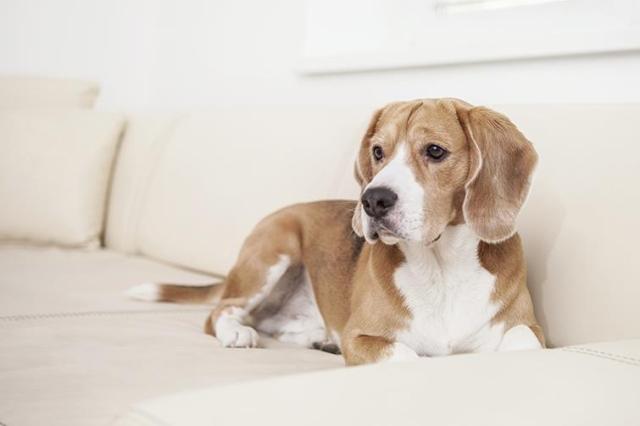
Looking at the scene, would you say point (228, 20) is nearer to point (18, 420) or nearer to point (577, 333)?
point (577, 333)

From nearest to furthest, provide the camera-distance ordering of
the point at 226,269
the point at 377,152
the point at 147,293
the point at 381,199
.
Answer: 1. the point at 381,199
2. the point at 377,152
3. the point at 147,293
4. the point at 226,269

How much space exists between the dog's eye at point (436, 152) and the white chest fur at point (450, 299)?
0.16 metres

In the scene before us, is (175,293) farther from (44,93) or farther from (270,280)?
(44,93)

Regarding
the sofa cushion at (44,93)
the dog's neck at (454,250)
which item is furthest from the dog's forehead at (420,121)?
the sofa cushion at (44,93)

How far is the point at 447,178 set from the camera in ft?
5.99

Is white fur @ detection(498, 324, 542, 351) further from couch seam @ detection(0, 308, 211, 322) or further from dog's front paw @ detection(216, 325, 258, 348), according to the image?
couch seam @ detection(0, 308, 211, 322)

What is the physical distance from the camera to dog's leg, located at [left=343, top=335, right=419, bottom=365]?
5.86 ft

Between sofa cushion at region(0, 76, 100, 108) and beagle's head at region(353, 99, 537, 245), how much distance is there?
230 cm

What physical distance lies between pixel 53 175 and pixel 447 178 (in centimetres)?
205

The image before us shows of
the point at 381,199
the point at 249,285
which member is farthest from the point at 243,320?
the point at 381,199

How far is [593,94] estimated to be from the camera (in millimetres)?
2469

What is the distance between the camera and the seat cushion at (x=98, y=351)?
1547 mm

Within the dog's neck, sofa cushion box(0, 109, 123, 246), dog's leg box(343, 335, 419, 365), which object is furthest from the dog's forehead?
sofa cushion box(0, 109, 123, 246)

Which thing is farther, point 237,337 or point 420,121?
point 237,337
